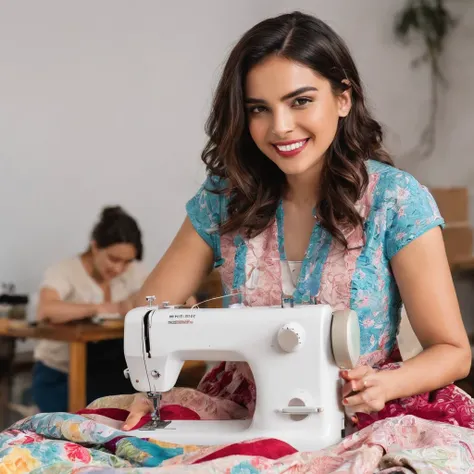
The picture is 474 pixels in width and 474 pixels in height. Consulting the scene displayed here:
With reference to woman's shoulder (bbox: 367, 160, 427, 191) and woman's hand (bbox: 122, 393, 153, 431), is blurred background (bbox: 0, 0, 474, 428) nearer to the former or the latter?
woman's shoulder (bbox: 367, 160, 427, 191)

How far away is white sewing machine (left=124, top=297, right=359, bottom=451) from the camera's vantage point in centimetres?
135

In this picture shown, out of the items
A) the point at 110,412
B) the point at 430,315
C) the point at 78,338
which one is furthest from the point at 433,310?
the point at 78,338

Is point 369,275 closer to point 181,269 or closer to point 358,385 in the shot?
point 358,385

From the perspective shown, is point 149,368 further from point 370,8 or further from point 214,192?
point 370,8

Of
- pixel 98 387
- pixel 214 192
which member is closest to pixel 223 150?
pixel 214 192

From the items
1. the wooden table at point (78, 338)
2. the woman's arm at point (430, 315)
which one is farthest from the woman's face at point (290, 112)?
the wooden table at point (78, 338)

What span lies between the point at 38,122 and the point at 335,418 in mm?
2764

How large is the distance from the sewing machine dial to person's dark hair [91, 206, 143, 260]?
8.78 feet

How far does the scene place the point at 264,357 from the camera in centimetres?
140

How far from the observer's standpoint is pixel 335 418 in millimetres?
1377

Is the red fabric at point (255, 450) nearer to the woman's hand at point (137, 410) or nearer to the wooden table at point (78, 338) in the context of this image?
the woman's hand at point (137, 410)

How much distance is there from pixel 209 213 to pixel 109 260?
2.26 meters

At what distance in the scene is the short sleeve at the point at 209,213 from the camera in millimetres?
1743

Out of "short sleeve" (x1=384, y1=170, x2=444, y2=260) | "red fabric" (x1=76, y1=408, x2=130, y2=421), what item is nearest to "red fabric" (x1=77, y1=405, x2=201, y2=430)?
"red fabric" (x1=76, y1=408, x2=130, y2=421)
